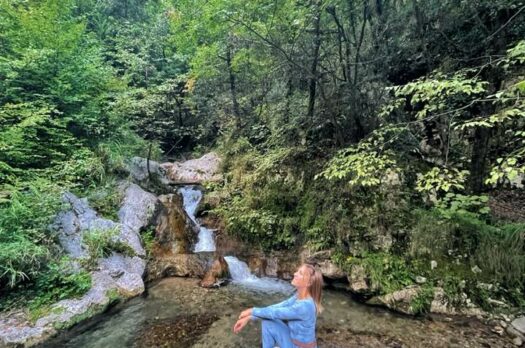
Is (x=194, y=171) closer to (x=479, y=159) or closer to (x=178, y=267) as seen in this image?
(x=178, y=267)

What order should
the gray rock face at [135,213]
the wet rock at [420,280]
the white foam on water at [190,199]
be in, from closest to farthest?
the wet rock at [420,280]
the gray rock face at [135,213]
the white foam on water at [190,199]

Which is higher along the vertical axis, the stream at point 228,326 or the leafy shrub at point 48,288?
the leafy shrub at point 48,288

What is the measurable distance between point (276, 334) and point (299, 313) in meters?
0.41

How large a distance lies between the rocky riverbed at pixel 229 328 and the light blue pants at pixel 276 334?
5.83ft

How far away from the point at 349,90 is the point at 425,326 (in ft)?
15.3

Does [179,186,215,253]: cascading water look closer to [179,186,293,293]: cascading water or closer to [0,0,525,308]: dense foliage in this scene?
[179,186,293,293]: cascading water

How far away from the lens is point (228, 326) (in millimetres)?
5070

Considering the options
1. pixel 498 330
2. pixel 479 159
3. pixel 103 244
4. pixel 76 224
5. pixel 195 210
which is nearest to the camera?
pixel 498 330

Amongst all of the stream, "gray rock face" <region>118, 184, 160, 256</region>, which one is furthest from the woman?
"gray rock face" <region>118, 184, 160, 256</region>

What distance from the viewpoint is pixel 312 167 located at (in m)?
7.80

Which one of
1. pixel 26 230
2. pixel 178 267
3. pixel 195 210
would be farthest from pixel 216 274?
pixel 26 230

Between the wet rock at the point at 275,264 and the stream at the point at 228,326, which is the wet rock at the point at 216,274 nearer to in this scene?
the stream at the point at 228,326

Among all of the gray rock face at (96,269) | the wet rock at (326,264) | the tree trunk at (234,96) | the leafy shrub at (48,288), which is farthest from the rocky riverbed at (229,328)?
the tree trunk at (234,96)

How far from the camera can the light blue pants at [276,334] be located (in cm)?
295
